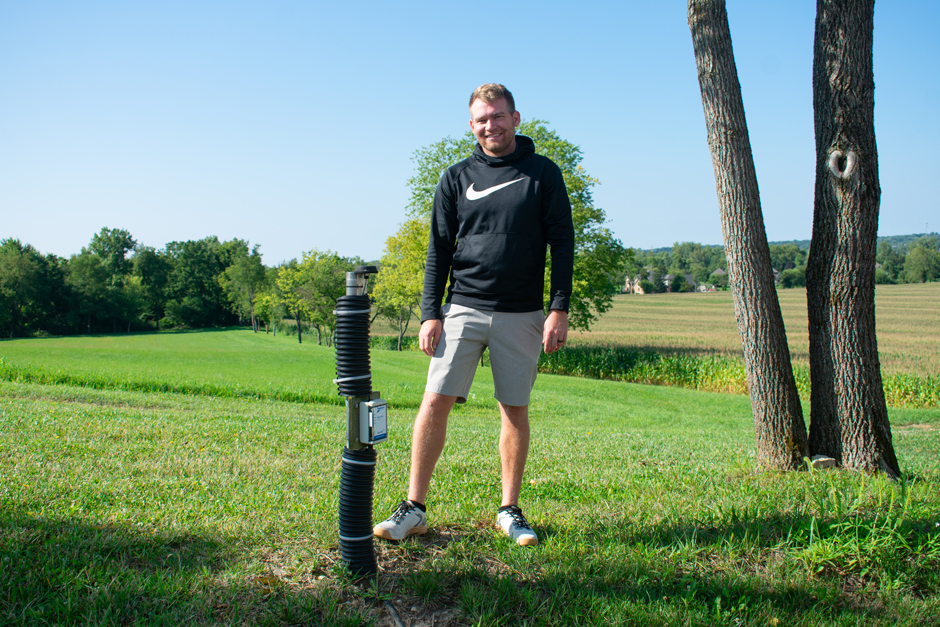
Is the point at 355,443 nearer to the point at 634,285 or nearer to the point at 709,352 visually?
the point at 709,352

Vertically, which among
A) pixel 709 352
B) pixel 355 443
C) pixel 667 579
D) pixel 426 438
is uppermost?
pixel 355 443

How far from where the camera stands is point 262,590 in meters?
2.17

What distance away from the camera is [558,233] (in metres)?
2.88

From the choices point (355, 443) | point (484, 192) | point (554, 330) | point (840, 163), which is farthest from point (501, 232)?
point (840, 163)

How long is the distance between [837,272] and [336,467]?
3.93 meters

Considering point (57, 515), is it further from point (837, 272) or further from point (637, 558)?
point (837, 272)

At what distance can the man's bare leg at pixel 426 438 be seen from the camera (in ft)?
9.11

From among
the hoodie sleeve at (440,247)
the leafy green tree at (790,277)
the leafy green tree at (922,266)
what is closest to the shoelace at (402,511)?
the hoodie sleeve at (440,247)

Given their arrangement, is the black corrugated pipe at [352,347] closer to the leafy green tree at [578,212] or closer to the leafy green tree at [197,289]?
the leafy green tree at [578,212]

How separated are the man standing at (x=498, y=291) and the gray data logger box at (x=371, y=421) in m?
0.54

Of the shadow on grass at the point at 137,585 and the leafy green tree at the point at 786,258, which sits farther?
the leafy green tree at the point at 786,258

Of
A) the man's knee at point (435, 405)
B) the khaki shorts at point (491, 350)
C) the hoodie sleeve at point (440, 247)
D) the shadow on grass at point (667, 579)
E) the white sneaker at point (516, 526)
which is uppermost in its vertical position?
the hoodie sleeve at point (440, 247)

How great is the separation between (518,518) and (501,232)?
1423mm

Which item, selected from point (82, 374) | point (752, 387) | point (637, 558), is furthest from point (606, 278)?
point (637, 558)
